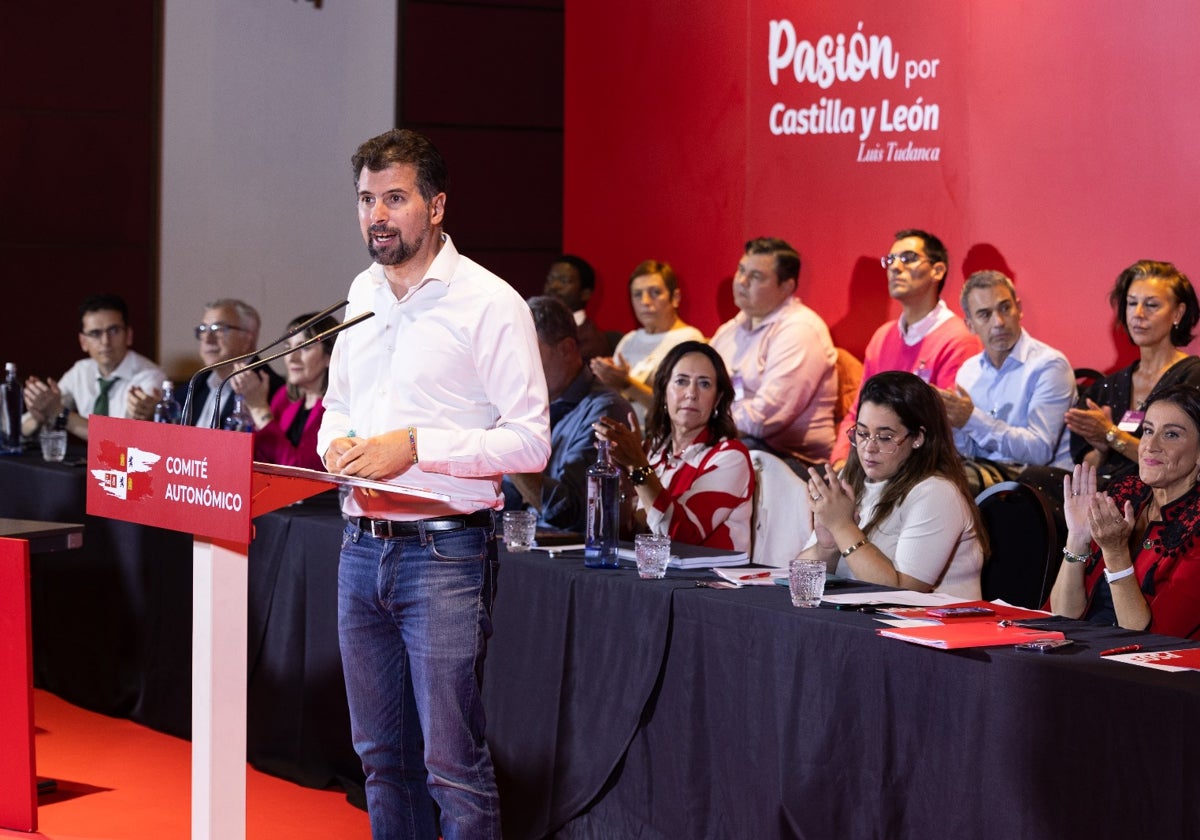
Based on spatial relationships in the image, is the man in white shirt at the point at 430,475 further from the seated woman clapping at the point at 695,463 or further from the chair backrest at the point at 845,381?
the chair backrest at the point at 845,381

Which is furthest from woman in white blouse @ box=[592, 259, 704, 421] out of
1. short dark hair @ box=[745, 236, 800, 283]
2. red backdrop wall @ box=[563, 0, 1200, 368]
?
short dark hair @ box=[745, 236, 800, 283]

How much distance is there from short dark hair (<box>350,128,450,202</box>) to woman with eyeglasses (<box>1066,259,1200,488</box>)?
2.26 meters

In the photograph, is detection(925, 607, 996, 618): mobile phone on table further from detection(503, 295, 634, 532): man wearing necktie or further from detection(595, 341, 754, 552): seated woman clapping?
detection(503, 295, 634, 532): man wearing necktie

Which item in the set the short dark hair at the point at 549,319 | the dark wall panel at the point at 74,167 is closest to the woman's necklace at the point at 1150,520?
the short dark hair at the point at 549,319

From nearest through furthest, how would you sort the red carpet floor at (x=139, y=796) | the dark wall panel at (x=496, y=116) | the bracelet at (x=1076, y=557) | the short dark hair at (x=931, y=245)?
the bracelet at (x=1076, y=557) → the red carpet floor at (x=139, y=796) → the short dark hair at (x=931, y=245) → the dark wall panel at (x=496, y=116)

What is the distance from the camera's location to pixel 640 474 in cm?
343

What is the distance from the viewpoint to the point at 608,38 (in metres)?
6.79

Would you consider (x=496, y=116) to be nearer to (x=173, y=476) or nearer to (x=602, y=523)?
(x=602, y=523)

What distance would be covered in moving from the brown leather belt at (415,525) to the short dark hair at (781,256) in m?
3.20

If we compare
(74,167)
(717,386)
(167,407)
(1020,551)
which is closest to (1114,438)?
(1020,551)

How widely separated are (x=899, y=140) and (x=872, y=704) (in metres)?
3.44

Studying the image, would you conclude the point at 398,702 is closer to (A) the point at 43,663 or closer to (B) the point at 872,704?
(B) the point at 872,704

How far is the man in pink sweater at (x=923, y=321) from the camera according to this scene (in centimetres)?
491

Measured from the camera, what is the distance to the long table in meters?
2.07
